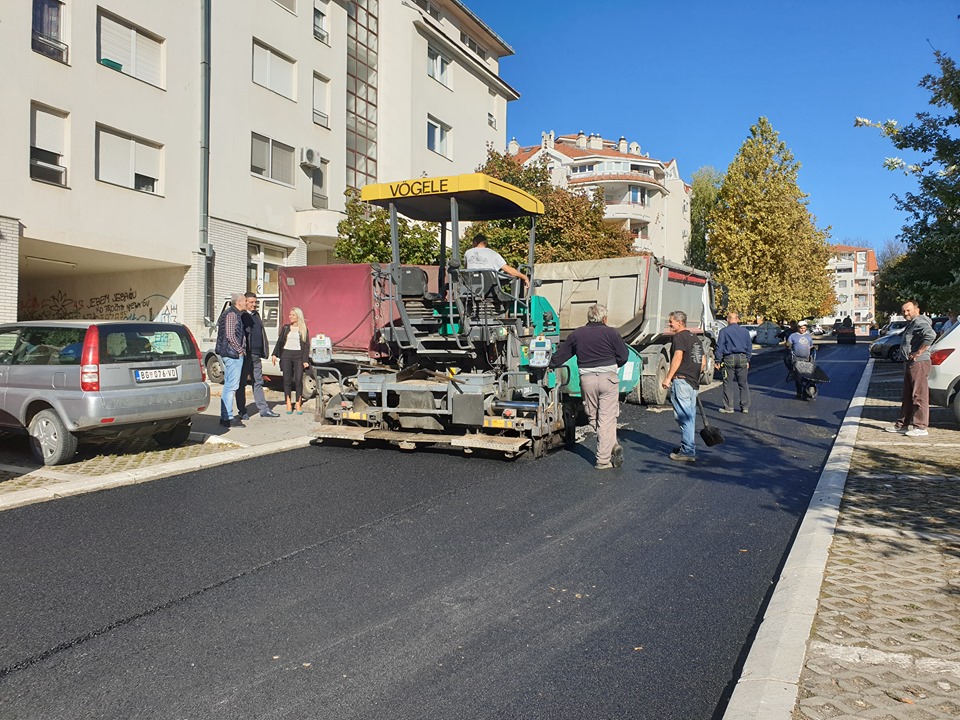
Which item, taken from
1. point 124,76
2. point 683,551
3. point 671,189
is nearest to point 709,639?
→ point 683,551

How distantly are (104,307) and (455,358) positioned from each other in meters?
14.3

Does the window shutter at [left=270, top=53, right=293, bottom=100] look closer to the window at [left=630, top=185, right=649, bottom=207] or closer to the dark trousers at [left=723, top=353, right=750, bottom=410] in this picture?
the dark trousers at [left=723, top=353, right=750, bottom=410]

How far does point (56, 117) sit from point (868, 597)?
55.6 feet

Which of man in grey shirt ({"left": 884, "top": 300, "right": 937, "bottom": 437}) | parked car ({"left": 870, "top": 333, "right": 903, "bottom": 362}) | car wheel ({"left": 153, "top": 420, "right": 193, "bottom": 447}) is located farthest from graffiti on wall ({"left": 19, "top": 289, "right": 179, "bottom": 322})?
parked car ({"left": 870, "top": 333, "right": 903, "bottom": 362})

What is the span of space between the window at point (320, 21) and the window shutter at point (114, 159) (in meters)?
7.95

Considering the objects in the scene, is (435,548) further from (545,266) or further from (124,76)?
(124,76)

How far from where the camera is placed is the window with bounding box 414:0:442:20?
92.1 feet

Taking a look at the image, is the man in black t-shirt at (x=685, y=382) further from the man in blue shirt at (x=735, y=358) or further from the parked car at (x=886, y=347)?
the parked car at (x=886, y=347)

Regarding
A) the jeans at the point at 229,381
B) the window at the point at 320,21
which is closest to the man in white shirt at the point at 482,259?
the jeans at the point at 229,381

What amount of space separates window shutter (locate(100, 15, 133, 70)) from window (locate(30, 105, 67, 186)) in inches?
79.3

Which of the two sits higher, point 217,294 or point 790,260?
point 790,260

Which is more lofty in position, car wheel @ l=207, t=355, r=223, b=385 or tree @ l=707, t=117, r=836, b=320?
tree @ l=707, t=117, r=836, b=320

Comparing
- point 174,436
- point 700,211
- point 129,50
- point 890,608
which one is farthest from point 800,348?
point 700,211

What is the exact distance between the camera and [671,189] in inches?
2640
